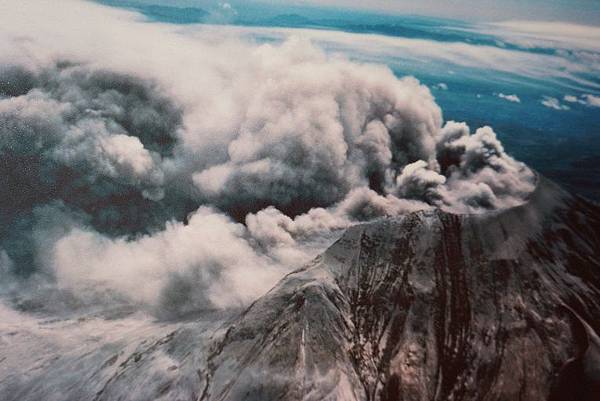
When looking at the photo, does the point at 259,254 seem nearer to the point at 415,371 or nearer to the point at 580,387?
the point at 415,371

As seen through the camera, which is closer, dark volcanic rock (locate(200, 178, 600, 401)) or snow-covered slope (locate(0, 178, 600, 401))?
dark volcanic rock (locate(200, 178, 600, 401))

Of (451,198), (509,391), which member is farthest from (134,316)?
(451,198)

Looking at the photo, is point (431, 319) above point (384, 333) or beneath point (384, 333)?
beneath

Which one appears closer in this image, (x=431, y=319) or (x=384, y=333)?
(x=384, y=333)

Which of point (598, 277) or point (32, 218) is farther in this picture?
point (32, 218)

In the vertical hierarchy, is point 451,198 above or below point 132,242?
above
